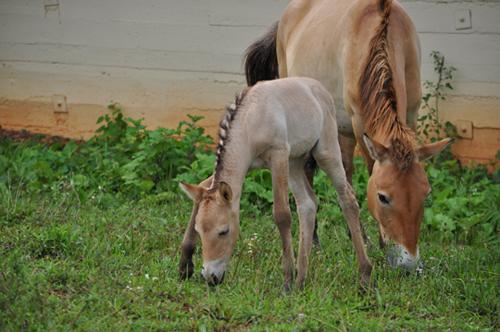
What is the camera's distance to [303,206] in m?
6.32

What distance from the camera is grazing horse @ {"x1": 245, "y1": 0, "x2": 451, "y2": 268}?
20.0 feet

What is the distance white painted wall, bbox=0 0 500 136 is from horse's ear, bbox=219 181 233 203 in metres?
4.09

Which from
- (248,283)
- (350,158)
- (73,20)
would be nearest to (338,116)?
(350,158)

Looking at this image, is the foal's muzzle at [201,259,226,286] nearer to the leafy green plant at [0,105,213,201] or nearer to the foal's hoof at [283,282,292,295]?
the foal's hoof at [283,282,292,295]

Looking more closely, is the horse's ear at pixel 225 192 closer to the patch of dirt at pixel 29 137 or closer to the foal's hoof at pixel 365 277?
the foal's hoof at pixel 365 277

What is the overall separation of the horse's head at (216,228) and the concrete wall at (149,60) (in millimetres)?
4093

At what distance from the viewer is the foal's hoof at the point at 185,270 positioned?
5.99 metres

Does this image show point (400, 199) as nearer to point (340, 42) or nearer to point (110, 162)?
point (340, 42)

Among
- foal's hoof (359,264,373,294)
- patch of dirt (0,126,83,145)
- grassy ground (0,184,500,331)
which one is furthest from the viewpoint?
patch of dirt (0,126,83,145)

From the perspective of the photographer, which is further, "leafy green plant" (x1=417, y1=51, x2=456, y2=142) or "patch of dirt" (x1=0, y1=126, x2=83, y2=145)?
"patch of dirt" (x1=0, y1=126, x2=83, y2=145)

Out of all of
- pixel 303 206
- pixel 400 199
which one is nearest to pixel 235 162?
pixel 303 206

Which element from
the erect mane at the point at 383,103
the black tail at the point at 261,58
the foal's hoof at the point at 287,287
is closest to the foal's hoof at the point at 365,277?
the foal's hoof at the point at 287,287

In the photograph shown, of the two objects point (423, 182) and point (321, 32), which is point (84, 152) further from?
point (423, 182)

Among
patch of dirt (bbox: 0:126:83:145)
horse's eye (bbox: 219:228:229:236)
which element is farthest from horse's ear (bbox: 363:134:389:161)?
patch of dirt (bbox: 0:126:83:145)
